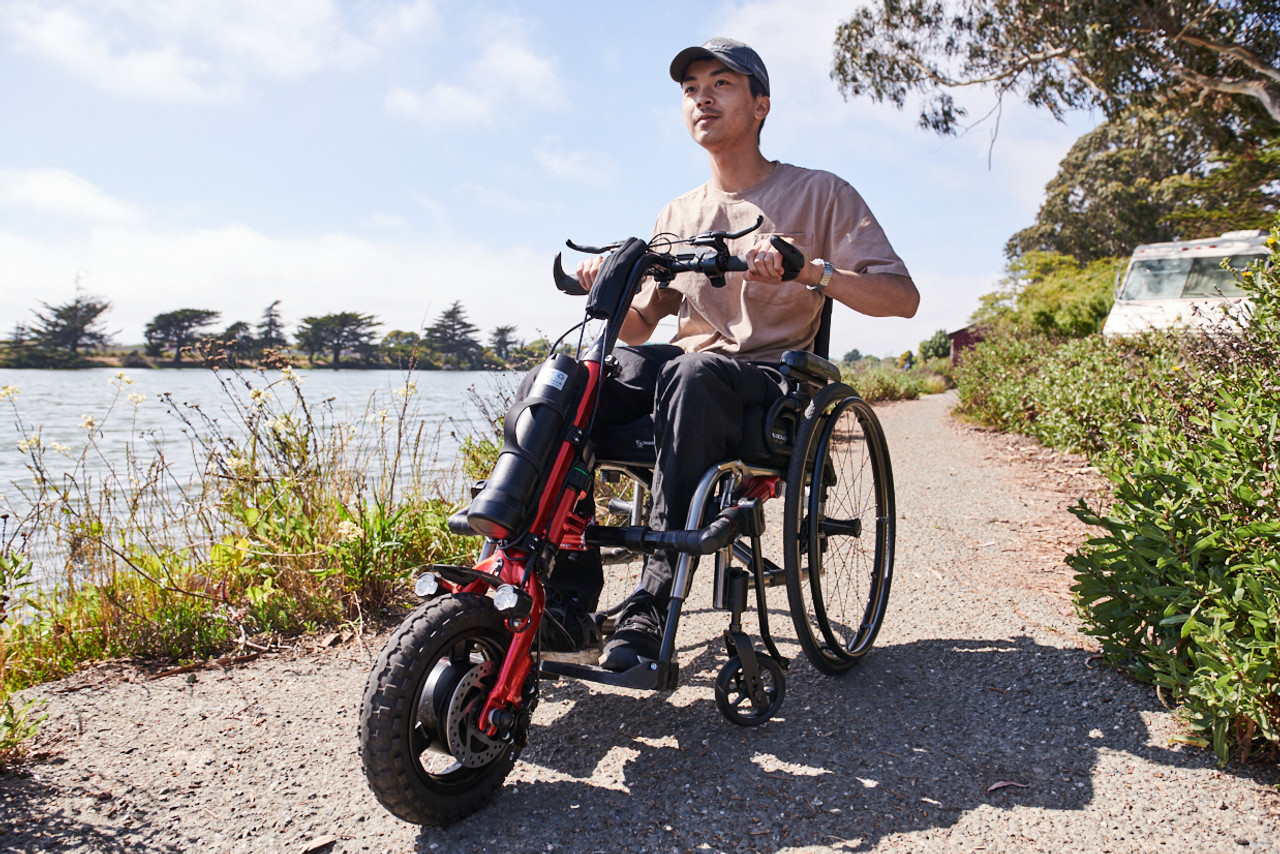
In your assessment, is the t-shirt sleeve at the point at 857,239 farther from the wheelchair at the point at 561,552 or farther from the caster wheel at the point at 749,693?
the caster wheel at the point at 749,693

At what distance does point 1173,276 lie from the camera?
11.0 meters

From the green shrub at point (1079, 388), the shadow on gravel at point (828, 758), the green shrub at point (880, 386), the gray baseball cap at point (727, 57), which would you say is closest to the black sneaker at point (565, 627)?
the shadow on gravel at point (828, 758)

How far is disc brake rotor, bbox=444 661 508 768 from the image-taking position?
159 centimetres

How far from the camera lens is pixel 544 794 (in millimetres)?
1863

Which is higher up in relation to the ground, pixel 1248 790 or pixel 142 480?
pixel 142 480

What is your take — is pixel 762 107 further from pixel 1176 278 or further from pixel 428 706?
pixel 1176 278

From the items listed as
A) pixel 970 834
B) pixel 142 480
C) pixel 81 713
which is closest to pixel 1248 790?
pixel 970 834

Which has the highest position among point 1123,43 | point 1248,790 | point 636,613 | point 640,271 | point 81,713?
point 1123,43

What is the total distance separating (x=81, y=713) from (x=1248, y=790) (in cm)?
308

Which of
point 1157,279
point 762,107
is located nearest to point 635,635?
point 762,107

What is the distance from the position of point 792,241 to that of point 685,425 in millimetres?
886

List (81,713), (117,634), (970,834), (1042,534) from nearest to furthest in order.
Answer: (970,834), (81,713), (117,634), (1042,534)

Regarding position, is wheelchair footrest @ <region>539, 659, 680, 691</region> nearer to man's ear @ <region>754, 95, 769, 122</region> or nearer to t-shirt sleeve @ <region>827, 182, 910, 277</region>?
t-shirt sleeve @ <region>827, 182, 910, 277</region>

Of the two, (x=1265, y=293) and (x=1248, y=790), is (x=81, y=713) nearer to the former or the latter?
(x=1248, y=790)
